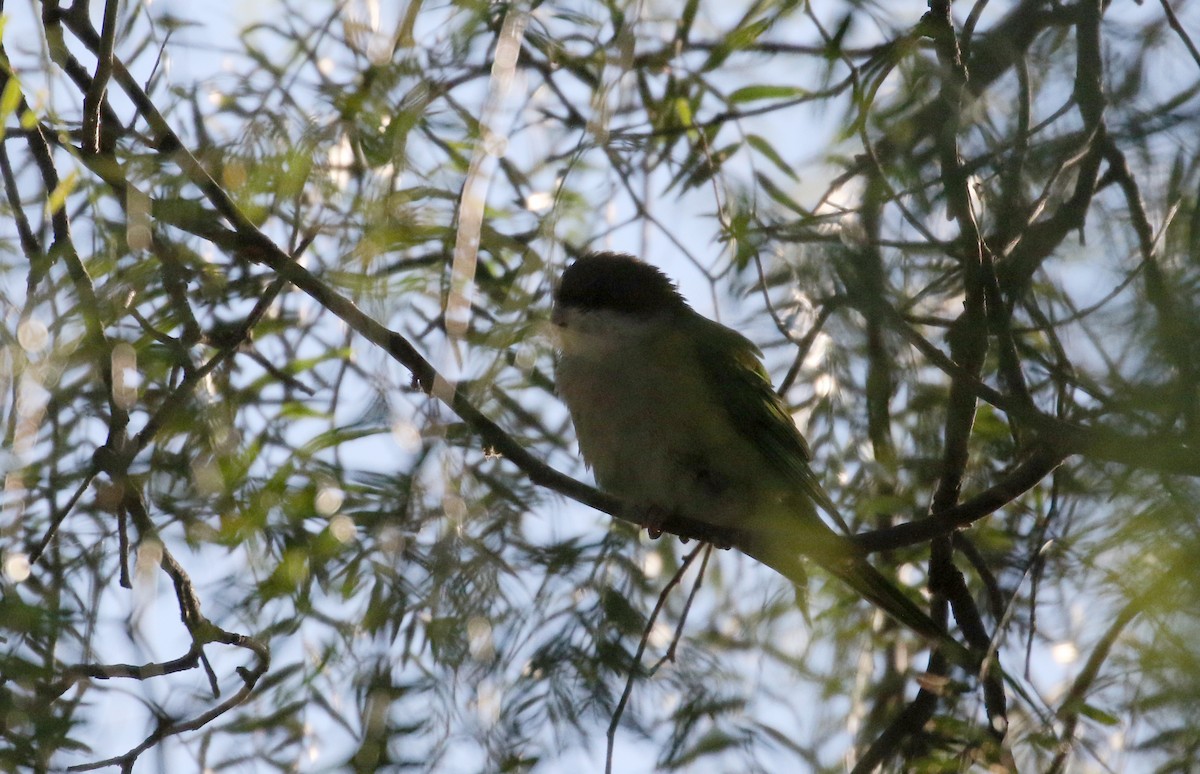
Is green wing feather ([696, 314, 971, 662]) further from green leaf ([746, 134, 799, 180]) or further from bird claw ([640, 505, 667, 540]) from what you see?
green leaf ([746, 134, 799, 180])

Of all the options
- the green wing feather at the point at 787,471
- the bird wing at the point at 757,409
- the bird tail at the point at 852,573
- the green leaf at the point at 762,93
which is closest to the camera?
the bird tail at the point at 852,573

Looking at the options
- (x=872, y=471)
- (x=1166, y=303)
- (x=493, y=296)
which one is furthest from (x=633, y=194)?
(x=1166, y=303)

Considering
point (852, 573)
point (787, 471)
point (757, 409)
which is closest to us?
point (852, 573)

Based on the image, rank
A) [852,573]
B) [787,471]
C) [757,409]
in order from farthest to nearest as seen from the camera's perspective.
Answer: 1. [757,409]
2. [787,471]
3. [852,573]

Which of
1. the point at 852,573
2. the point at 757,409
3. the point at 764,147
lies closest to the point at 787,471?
the point at 757,409

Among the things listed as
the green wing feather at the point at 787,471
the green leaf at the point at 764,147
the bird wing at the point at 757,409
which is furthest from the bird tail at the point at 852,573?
the green leaf at the point at 764,147

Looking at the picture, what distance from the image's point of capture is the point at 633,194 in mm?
3822

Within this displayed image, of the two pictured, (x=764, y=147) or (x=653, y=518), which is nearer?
(x=653, y=518)

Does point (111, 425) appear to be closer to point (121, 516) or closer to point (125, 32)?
point (121, 516)

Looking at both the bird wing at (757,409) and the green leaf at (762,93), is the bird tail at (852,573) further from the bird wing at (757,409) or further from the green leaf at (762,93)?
the green leaf at (762,93)

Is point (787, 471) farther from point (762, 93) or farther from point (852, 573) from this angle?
point (762, 93)

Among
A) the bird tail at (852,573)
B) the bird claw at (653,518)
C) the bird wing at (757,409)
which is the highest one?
the bird wing at (757,409)

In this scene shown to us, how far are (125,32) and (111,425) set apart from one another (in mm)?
1081

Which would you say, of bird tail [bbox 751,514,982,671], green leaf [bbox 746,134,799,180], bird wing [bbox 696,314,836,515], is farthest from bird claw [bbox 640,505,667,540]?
green leaf [bbox 746,134,799,180]
